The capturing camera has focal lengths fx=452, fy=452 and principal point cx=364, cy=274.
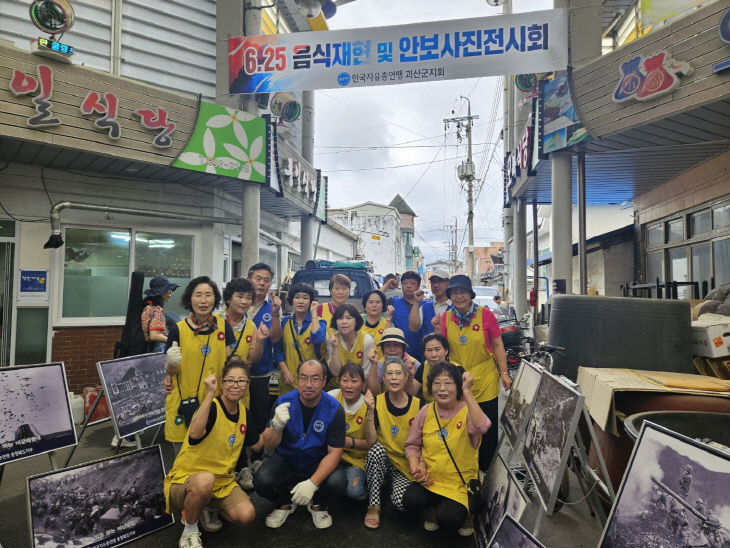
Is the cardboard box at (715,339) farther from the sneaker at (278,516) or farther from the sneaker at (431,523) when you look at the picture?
the sneaker at (278,516)

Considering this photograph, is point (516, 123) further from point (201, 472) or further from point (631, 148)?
point (201, 472)

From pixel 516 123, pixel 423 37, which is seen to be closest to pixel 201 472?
pixel 423 37

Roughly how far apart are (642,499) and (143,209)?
8.21m

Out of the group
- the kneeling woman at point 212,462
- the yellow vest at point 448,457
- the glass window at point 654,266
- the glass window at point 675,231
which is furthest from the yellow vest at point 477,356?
the glass window at point 654,266

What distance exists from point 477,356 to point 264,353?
6.43 feet

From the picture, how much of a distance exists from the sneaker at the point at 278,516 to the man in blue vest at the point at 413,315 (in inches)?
79.0

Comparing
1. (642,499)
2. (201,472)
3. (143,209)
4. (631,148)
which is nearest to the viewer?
(642,499)

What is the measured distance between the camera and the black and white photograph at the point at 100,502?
2.68 metres

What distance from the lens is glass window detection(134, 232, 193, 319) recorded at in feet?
26.5

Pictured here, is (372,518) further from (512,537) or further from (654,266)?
(654,266)

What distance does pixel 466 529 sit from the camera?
311 cm

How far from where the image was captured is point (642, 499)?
1.75m

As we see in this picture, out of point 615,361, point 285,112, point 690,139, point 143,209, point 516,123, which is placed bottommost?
point 615,361

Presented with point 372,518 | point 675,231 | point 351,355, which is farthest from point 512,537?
point 675,231
